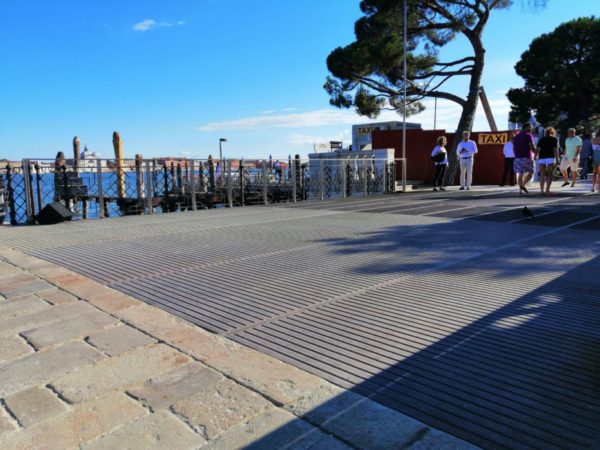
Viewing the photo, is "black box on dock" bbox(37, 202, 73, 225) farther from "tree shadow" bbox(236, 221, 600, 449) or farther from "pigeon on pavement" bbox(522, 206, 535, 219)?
"pigeon on pavement" bbox(522, 206, 535, 219)

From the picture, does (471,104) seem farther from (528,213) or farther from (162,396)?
(162,396)

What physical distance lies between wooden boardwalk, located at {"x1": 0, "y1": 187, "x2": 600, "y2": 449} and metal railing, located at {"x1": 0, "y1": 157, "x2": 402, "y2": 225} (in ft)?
8.61

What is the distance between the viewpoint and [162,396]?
6.93ft

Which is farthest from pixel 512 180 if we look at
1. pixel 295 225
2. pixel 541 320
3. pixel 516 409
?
pixel 516 409

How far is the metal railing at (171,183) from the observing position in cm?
931

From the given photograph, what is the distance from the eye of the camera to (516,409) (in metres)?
1.93

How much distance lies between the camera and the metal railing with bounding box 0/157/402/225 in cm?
931

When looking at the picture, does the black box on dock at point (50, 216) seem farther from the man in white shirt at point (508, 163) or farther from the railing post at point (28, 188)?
the man in white shirt at point (508, 163)

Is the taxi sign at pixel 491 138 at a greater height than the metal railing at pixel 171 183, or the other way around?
the taxi sign at pixel 491 138

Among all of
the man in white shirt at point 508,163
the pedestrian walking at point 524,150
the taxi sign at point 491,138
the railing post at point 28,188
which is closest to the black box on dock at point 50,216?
the railing post at point 28,188

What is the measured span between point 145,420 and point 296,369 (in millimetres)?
750

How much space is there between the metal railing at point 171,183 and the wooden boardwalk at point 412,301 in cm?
263

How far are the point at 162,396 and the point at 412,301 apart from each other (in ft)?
6.23

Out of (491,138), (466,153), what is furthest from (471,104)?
(466,153)
